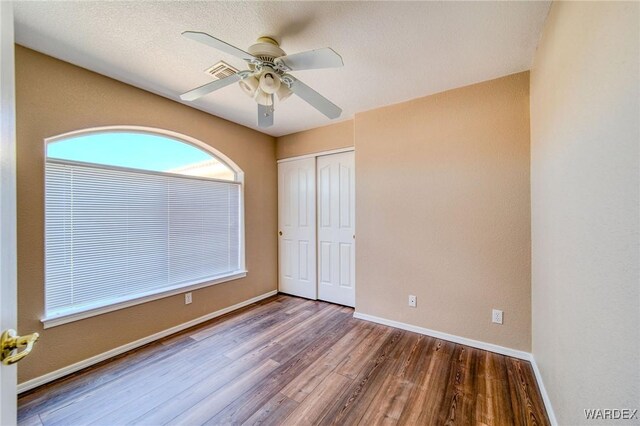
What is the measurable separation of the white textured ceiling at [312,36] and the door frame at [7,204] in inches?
44.1

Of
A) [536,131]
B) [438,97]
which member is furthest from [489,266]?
[438,97]

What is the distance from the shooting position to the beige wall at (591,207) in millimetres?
748

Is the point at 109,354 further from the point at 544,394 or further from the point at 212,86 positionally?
the point at 544,394

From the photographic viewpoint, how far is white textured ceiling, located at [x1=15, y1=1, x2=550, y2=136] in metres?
1.45

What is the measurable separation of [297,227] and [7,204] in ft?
10.4

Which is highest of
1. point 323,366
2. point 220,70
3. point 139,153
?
point 220,70

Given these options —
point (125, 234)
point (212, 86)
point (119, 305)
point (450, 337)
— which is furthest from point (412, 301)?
point (125, 234)

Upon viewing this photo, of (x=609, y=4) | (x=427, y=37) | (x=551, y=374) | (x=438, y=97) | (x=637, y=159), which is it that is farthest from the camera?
(x=438, y=97)

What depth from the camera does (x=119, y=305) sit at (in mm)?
2188

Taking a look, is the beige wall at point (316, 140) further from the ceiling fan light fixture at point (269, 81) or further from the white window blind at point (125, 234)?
the ceiling fan light fixture at point (269, 81)

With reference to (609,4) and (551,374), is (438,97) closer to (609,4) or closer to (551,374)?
(609,4)

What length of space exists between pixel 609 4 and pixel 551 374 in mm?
1863

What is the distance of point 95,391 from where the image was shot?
5.71 ft

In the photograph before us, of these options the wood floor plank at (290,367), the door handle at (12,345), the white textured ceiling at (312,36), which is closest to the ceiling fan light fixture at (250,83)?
the white textured ceiling at (312,36)
